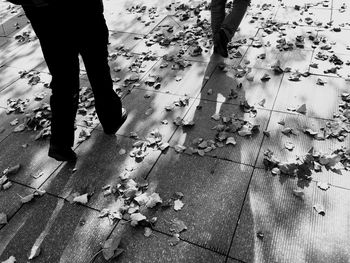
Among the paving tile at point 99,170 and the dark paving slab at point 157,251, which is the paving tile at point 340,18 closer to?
the paving tile at point 99,170

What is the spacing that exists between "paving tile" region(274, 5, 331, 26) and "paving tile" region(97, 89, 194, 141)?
275 cm

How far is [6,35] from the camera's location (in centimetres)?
641

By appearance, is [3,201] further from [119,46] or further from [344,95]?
[344,95]

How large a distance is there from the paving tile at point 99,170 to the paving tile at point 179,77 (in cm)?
108

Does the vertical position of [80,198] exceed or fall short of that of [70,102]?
it falls short

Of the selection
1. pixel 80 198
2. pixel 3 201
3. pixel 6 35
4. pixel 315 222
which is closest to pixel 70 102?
pixel 80 198

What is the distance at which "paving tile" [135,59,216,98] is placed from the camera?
4168 millimetres

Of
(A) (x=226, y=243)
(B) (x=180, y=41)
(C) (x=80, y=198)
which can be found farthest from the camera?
(B) (x=180, y=41)

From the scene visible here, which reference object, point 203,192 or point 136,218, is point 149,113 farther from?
point 136,218

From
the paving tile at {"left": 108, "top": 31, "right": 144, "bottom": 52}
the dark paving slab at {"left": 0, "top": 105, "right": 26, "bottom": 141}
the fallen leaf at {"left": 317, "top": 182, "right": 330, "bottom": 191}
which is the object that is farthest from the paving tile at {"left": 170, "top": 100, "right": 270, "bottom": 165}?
the paving tile at {"left": 108, "top": 31, "right": 144, "bottom": 52}

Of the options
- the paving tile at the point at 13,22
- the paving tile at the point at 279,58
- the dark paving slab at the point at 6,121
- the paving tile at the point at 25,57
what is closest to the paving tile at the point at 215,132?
the paving tile at the point at 279,58

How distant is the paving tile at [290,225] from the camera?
231 cm

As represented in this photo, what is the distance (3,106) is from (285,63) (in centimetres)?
395

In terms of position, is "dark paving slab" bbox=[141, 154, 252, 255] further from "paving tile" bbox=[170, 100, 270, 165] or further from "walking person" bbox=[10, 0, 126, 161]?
"walking person" bbox=[10, 0, 126, 161]
